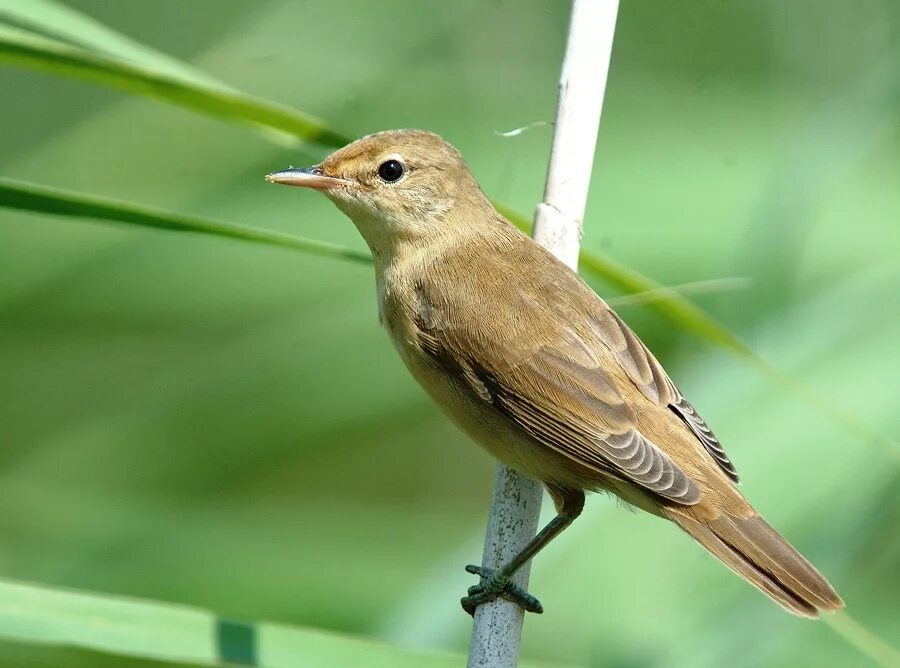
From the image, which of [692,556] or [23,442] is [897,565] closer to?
[692,556]

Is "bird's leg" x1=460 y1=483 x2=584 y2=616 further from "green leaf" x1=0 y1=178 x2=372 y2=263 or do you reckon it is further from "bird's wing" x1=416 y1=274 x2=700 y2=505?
"green leaf" x1=0 y1=178 x2=372 y2=263

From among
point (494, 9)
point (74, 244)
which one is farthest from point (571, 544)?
point (494, 9)

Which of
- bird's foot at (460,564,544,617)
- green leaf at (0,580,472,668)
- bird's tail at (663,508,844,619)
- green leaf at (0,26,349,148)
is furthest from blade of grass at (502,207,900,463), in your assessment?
green leaf at (0,580,472,668)

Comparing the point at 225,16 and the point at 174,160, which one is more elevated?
the point at 225,16

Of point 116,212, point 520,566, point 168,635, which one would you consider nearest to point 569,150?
point 520,566

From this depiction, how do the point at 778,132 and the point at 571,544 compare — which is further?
the point at 778,132

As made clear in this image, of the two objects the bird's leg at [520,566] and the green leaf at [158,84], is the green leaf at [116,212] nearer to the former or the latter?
the green leaf at [158,84]

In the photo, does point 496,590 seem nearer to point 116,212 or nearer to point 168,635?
point 168,635
